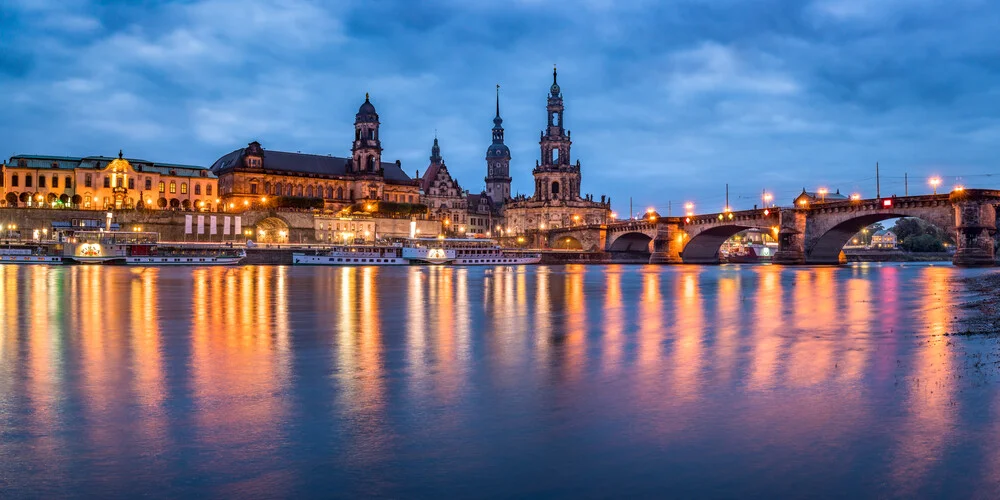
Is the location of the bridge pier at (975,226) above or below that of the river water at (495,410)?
above

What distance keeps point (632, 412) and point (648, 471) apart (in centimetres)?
257

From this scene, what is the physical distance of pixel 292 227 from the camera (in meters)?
112

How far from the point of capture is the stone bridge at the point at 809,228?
208 feet

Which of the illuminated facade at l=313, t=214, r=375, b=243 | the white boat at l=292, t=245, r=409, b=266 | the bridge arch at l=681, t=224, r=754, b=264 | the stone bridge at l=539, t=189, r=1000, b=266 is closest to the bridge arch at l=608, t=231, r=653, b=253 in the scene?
the stone bridge at l=539, t=189, r=1000, b=266

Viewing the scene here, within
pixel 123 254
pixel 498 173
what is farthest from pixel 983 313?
pixel 498 173

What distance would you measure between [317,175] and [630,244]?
5163 centimetres

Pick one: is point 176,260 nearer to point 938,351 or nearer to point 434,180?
point 938,351

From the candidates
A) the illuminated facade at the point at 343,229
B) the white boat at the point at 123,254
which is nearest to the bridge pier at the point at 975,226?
the white boat at the point at 123,254

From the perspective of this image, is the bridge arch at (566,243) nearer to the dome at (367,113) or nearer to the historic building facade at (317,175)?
the historic building facade at (317,175)

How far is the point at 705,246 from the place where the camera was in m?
108

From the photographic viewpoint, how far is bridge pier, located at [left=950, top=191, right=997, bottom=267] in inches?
2447

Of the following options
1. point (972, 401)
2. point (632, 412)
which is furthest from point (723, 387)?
point (972, 401)

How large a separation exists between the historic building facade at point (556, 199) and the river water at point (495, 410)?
140 m

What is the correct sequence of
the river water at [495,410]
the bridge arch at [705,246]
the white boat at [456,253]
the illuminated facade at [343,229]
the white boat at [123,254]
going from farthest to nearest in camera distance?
the illuminated facade at [343,229] → the bridge arch at [705,246] → the white boat at [456,253] → the white boat at [123,254] → the river water at [495,410]
